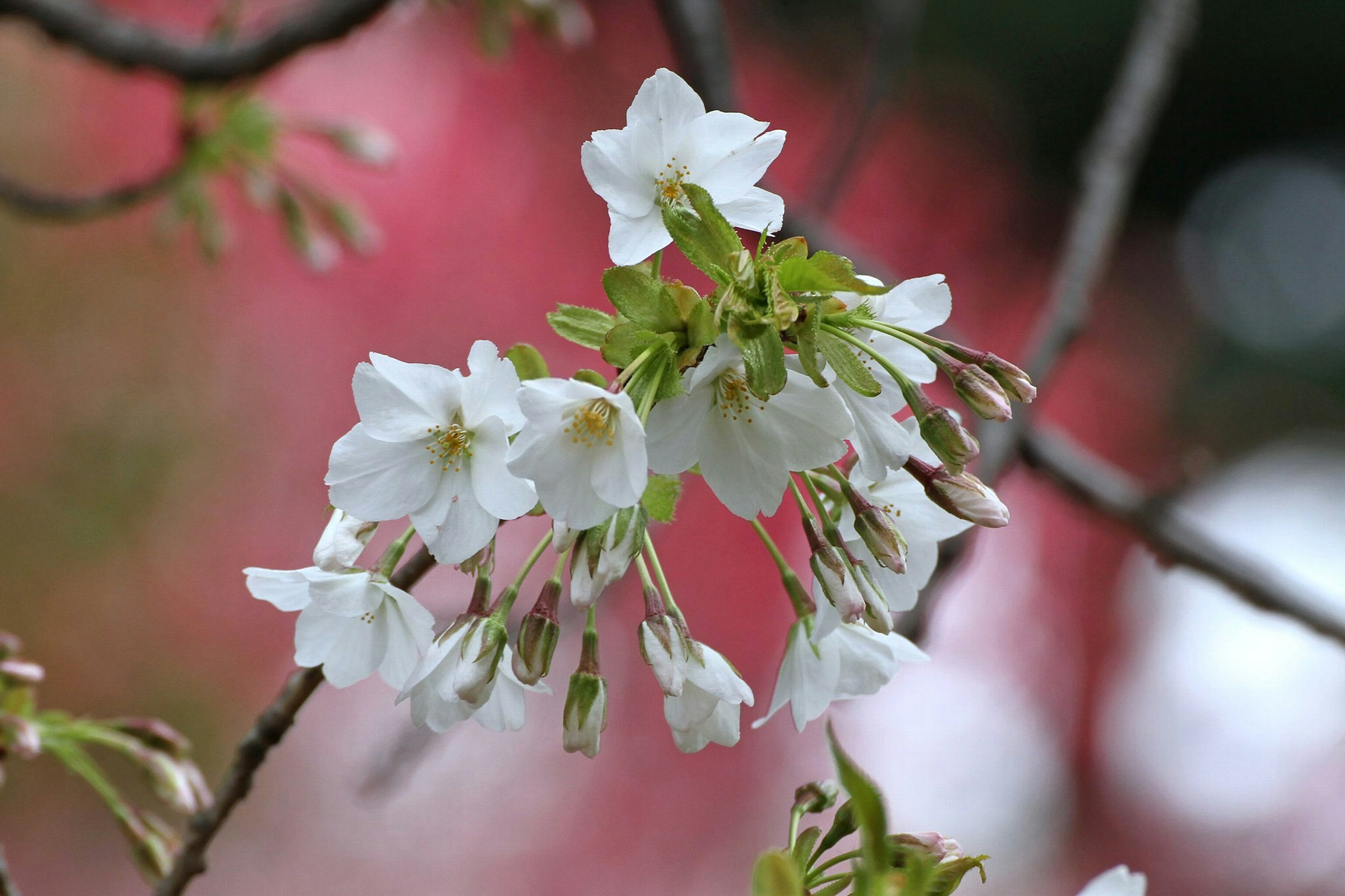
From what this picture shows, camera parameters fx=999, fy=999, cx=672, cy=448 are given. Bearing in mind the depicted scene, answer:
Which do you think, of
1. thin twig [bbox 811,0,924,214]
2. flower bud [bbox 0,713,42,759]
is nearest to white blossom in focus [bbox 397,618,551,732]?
flower bud [bbox 0,713,42,759]

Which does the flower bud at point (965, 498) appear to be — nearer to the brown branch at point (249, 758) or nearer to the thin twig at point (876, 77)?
the brown branch at point (249, 758)

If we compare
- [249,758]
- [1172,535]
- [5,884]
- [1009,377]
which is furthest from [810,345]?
[1172,535]

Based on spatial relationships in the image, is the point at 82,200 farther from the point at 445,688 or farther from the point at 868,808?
the point at 868,808

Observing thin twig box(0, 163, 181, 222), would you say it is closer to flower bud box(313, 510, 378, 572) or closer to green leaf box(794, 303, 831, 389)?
flower bud box(313, 510, 378, 572)

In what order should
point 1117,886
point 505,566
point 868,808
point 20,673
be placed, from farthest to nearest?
point 505,566
point 20,673
point 1117,886
point 868,808

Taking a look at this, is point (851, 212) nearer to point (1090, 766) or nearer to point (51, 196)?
point (1090, 766)

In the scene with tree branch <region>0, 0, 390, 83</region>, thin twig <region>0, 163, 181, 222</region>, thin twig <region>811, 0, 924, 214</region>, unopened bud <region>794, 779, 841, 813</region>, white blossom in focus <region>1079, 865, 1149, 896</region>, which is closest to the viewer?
white blossom in focus <region>1079, 865, 1149, 896</region>
